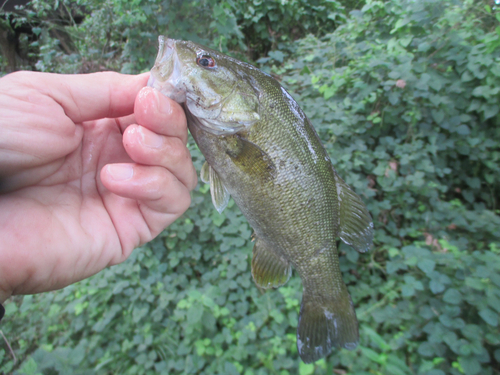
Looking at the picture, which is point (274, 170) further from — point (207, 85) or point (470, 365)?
point (470, 365)

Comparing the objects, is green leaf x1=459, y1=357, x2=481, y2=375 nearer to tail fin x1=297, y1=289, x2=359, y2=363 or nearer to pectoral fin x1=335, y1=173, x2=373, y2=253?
tail fin x1=297, y1=289, x2=359, y2=363

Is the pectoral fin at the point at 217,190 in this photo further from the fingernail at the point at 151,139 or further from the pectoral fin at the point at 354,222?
the pectoral fin at the point at 354,222

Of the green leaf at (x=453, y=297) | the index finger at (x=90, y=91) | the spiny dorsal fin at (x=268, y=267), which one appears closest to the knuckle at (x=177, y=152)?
the index finger at (x=90, y=91)

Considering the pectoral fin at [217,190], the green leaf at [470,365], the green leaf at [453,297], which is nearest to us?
the pectoral fin at [217,190]

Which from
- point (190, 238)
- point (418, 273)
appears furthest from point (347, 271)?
point (190, 238)

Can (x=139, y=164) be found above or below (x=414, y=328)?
above

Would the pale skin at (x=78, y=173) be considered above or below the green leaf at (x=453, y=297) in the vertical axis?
above

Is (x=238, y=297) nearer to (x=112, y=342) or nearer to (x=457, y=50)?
(x=112, y=342)
